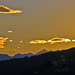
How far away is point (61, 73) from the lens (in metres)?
90.7

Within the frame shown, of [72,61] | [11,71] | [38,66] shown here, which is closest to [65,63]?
[72,61]

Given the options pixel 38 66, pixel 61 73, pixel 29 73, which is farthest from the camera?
pixel 38 66

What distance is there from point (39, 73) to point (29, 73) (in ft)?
14.5

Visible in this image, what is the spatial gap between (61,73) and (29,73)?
12.1 metres

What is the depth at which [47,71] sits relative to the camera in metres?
96.1

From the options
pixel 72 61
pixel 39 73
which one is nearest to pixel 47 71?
pixel 39 73

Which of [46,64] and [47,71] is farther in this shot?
[46,64]

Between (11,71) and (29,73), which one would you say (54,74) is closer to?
(29,73)

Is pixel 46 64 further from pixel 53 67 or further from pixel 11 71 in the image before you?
pixel 11 71

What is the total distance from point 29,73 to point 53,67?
8.37m

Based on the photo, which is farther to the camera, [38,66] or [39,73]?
[38,66]

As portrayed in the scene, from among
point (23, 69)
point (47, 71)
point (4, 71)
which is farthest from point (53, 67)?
point (4, 71)

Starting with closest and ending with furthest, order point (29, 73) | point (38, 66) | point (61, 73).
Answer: point (61, 73), point (29, 73), point (38, 66)

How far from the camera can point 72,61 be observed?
103m
